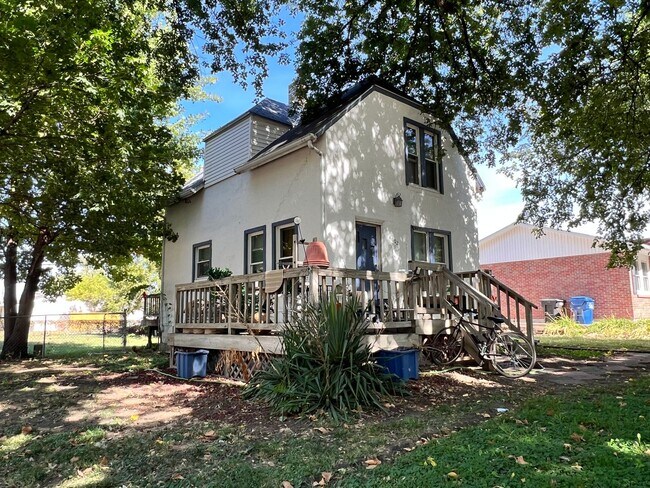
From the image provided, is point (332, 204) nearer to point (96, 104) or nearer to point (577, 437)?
point (96, 104)

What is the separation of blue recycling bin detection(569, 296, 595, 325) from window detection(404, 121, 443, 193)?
42.5ft

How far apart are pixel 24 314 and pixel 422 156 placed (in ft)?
43.2

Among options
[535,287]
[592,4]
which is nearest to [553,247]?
[535,287]

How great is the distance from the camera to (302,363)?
20.7ft

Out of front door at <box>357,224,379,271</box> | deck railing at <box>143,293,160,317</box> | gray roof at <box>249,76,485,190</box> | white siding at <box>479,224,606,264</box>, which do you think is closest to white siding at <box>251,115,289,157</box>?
gray roof at <box>249,76,485,190</box>

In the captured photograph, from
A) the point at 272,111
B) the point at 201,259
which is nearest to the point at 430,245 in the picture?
the point at 272,111

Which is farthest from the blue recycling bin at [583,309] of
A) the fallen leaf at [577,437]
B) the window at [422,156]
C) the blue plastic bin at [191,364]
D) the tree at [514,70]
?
the fallen leaf at [577,437]

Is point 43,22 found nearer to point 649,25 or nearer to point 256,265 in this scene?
point 256,265

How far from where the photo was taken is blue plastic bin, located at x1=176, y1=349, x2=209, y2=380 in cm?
882

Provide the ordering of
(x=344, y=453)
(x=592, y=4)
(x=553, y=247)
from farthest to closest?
(x=553, y=247) → (x=592, y=4) → (x=344, y=453)

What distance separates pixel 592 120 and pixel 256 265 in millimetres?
8666

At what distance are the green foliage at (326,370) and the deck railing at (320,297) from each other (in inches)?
16.8

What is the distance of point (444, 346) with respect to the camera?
9.04m

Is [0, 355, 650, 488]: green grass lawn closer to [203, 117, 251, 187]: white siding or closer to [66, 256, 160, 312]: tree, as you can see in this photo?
[203, 117, 251, 187]: white siding
